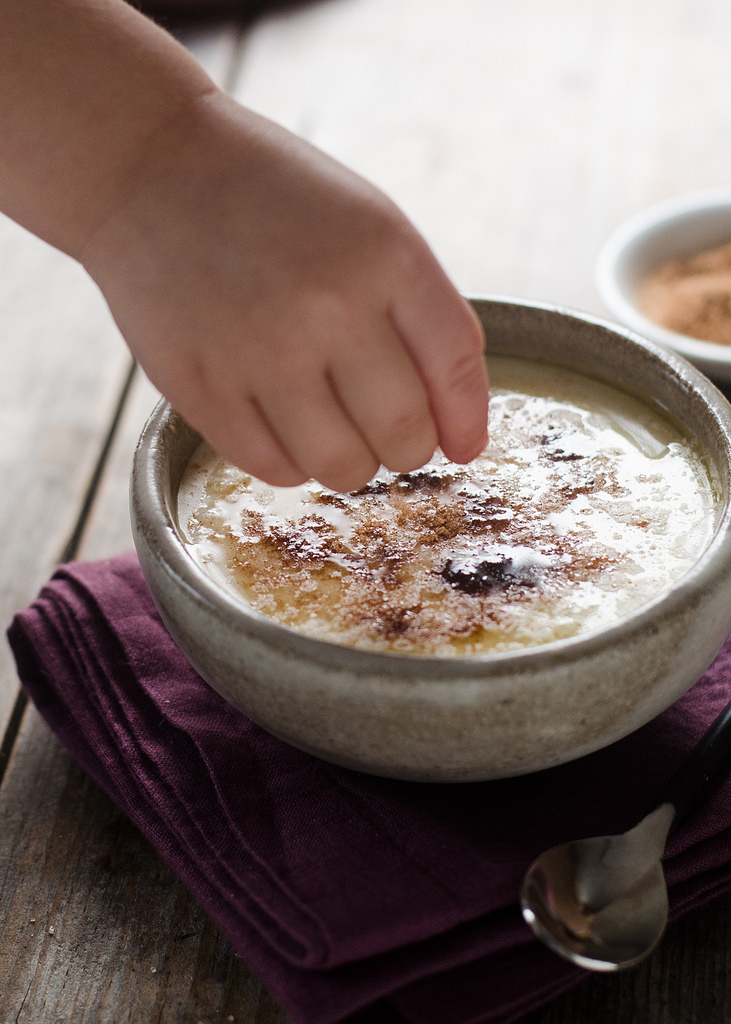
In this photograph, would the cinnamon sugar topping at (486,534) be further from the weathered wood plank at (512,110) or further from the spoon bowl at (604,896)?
the weathered wood plank at (512,110)

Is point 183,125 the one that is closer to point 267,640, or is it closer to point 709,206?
point 267,640

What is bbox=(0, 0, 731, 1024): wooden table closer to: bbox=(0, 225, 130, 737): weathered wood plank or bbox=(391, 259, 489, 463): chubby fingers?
bbox=(0, 225, 130, 737): weathered wood plank

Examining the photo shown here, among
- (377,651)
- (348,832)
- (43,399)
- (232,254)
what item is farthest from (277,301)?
(43,399)

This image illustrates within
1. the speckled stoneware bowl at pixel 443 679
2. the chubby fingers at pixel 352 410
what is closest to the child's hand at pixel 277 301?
the chubby fingers at pixel 352 410

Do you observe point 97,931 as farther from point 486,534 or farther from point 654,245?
point 654,245

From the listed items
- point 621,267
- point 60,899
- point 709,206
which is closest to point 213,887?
point 60,899

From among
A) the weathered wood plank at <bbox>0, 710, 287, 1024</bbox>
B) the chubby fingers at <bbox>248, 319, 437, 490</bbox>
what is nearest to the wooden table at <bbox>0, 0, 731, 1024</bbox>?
the weathered wood plank at <bbox>0, 710, 287, 1024</bbox>
